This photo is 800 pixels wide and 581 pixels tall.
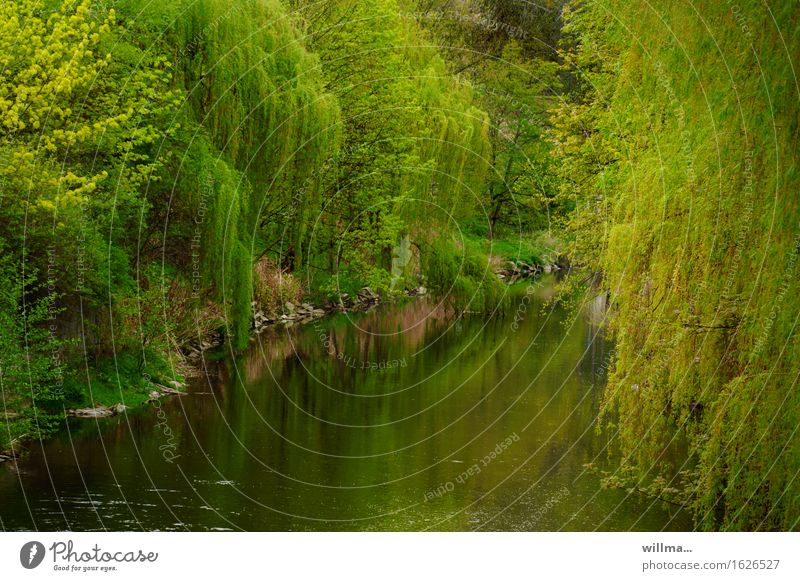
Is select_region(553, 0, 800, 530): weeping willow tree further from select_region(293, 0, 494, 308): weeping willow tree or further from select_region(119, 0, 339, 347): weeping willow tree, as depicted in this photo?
select_region(293, 0, 494, 308): weeping willow tree

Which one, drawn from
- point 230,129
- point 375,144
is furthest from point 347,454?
point 375,144

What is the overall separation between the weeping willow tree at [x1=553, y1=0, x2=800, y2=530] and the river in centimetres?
330

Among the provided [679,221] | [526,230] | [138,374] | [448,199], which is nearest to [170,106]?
[138,374]

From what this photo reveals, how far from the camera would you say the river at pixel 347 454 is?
17250mm

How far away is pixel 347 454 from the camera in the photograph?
21.3 m

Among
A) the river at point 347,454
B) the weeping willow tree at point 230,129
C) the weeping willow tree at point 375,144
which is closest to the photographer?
the river at point 347,454

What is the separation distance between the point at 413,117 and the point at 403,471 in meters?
20.9

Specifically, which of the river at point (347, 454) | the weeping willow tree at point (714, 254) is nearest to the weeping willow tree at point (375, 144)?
the river at point (347, 454)

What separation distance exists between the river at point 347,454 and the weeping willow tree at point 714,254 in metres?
3.30

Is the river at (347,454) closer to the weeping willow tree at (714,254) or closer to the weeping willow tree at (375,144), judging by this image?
the weeping willow tree at (714,254)

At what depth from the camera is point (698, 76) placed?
1247 cm

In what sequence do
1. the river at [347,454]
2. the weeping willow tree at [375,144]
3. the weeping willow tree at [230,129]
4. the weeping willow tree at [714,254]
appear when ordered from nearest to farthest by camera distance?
the weeping willow tree at [714,254] → the river at [347,454] → the weeping willow tree at [230,129] → the weeping willow tree at [375,144]

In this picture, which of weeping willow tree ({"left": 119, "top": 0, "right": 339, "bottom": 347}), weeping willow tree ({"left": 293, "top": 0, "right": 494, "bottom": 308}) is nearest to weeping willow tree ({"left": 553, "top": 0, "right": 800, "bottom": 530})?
weeping willow tree ({"left": 119, "top": 0, "right": 339, "bottom": 347})

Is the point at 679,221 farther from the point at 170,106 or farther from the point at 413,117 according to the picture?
the point at 413,117
